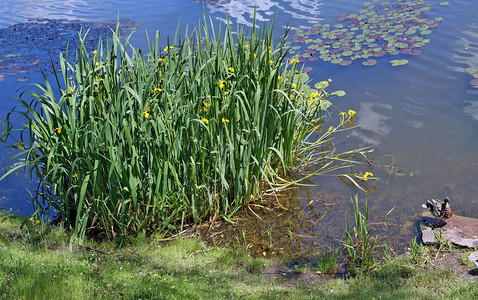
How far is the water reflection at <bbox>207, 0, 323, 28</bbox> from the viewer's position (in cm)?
958

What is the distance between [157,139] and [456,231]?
8.88ft

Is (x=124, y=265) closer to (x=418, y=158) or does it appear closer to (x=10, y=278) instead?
(x=10, y=278)

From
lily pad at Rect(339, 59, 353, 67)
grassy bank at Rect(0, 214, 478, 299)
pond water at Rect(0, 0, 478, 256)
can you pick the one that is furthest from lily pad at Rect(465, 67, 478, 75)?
grassy bank at Rect(0, 214, 478, 299)

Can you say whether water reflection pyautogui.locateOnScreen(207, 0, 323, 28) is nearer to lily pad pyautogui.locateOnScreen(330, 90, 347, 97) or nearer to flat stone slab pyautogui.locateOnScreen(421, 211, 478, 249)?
lily pad pyautogui.locateOnScreen(330, 90, 347, 97)

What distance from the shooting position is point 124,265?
3684mm

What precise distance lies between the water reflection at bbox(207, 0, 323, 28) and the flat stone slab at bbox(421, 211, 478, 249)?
18.5 ft

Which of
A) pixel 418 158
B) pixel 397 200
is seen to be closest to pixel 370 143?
pixel 418 158

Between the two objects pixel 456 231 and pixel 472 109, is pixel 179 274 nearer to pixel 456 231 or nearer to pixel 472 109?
pixel 456 231

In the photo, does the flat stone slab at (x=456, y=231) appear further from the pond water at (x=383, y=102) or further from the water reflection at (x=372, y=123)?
the water reflection at (x=372, y=123)

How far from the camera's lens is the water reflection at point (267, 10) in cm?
958

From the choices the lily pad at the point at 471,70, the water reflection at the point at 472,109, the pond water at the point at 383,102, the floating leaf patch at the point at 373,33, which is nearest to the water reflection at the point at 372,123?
the pond water at the point at 383,102

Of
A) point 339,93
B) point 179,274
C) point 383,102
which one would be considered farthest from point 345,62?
point 179,274

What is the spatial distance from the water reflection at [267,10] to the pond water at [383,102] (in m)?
0.02

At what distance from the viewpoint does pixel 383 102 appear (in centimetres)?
659
